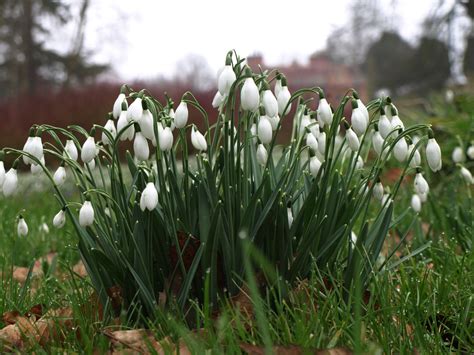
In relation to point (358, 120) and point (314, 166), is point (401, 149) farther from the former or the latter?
point (314, 166)

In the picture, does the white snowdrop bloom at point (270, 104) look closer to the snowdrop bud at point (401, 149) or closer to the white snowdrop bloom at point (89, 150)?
the snowdrop bud at point (401, 149)

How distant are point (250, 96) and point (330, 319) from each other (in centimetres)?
A: 65

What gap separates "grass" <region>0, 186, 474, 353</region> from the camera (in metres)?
1.38

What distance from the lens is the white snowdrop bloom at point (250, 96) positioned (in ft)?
4.91

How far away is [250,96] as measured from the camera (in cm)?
150

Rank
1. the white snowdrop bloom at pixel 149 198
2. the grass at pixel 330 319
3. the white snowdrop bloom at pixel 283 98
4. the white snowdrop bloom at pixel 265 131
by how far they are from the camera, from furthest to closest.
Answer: the white snowdrop bloom at pixel 283 98 → the white snowdrop bloom at pixel 265 131 → the white snowdrop bloom at pixel 149 198 → the grass at pixel 330 319

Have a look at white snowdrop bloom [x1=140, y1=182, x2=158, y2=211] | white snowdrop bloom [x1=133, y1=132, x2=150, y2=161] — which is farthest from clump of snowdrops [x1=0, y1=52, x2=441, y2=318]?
white snowdrop bloom [x1=140, y1=182, x2=158, y2=211]

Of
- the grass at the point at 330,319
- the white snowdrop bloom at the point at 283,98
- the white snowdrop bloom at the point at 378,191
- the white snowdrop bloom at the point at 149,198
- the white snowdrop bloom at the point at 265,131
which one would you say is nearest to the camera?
the grass at the point at 330,319

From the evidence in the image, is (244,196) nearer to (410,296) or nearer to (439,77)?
(410,296)

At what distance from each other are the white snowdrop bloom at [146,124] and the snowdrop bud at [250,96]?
0.26m

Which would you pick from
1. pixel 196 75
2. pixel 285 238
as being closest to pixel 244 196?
pixel 285 238

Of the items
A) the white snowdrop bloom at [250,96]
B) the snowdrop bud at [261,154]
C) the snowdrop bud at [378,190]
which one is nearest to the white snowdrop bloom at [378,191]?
the snowdrop bud at [378,190]

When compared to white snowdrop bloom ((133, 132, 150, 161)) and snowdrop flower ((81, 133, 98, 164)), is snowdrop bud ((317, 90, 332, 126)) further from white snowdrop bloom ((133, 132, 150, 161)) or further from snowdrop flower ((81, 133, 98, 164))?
snowdrop flower ((81, 133, 98, 164))

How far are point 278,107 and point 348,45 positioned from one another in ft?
85.9
